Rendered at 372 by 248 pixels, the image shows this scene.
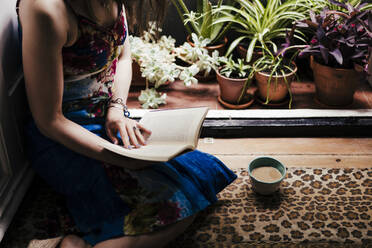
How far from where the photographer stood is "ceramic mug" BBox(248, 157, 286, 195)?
1.56m

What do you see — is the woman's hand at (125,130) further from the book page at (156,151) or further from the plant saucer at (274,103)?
the plant saucer at (274,103)

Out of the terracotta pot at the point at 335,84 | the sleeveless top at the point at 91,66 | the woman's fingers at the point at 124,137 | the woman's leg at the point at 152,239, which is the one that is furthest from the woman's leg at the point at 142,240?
the terracotta pot at the point at 335,84

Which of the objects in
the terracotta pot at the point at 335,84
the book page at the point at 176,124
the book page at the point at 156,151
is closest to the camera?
the book page at the point at 156,151

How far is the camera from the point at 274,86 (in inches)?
80.5

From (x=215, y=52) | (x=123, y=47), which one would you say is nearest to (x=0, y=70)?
(x=123, y=47)

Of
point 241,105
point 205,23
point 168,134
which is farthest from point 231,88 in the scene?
point 168,134

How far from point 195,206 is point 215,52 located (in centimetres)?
104

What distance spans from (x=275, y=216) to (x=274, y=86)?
777 millimetres

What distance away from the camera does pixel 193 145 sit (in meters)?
1.16

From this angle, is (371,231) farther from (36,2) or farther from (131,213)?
(36,2)

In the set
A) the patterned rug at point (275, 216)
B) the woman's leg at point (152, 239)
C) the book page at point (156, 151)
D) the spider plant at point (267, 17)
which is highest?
the spider plant at point (267, 17)

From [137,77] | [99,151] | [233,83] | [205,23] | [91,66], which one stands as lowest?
[137,77]

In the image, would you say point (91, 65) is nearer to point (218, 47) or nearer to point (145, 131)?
point (145, 131)

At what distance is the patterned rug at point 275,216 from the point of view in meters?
1.42
